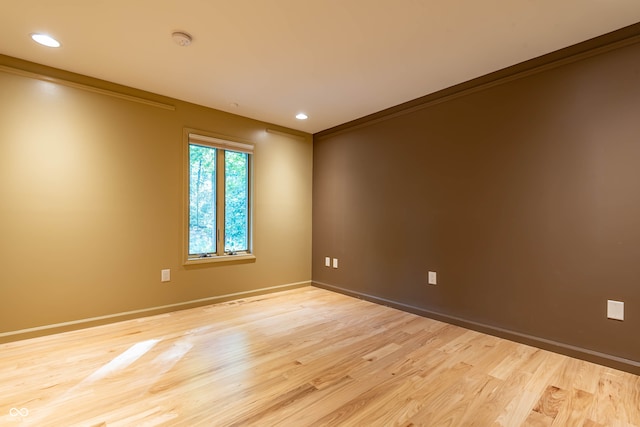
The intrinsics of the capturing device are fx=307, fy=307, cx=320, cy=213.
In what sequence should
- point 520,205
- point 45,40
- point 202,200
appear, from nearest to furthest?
point 45,40
point 520,205
point 202,200

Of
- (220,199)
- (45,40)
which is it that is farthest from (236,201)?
(45,40)

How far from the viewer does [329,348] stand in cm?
236

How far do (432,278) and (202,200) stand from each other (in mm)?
2644

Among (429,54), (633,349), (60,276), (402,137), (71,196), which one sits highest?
(429,54)

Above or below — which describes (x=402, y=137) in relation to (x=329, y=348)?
above

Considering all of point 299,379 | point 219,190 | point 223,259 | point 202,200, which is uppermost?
point 219,190

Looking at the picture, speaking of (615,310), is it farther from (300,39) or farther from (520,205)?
(300,39)

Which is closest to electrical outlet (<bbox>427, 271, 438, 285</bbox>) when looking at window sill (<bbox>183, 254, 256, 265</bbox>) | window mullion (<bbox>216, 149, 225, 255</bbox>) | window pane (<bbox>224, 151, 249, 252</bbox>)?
window sill (<bbox>183, 254, 256, 265</bbox>)

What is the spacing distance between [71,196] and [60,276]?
70 cm

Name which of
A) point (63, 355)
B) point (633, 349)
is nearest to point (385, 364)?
point (633, 349)

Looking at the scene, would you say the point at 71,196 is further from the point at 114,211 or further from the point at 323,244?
the point at 323,244

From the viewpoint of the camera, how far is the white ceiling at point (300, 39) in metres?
1.85

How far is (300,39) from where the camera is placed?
85.4 inches

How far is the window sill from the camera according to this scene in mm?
3385
